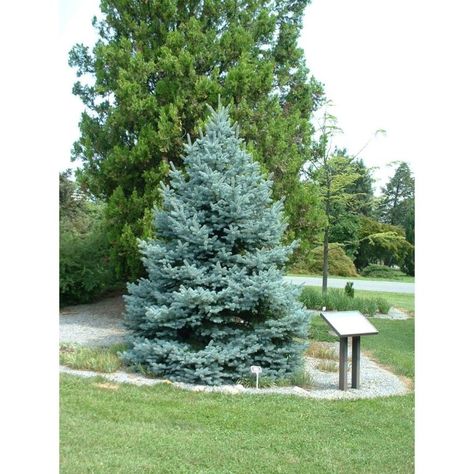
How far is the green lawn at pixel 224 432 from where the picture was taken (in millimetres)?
2393

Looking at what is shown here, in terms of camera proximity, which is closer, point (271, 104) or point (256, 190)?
point (256, 190)

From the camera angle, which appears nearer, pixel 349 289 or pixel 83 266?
pixel 349 289

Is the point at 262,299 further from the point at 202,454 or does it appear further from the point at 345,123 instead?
the point at 345,123

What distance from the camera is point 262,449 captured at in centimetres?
249

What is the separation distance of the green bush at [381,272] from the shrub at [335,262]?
175 mm

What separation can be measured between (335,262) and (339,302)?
44cm

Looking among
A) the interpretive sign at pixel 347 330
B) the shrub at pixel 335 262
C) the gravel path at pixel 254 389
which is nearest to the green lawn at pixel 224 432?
the gravel path at pixel 254 389

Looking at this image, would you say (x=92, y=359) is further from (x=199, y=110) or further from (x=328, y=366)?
(x=199, y=110)

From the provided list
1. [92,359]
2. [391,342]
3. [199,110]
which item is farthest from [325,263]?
[92,359]

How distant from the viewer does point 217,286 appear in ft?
11.5
